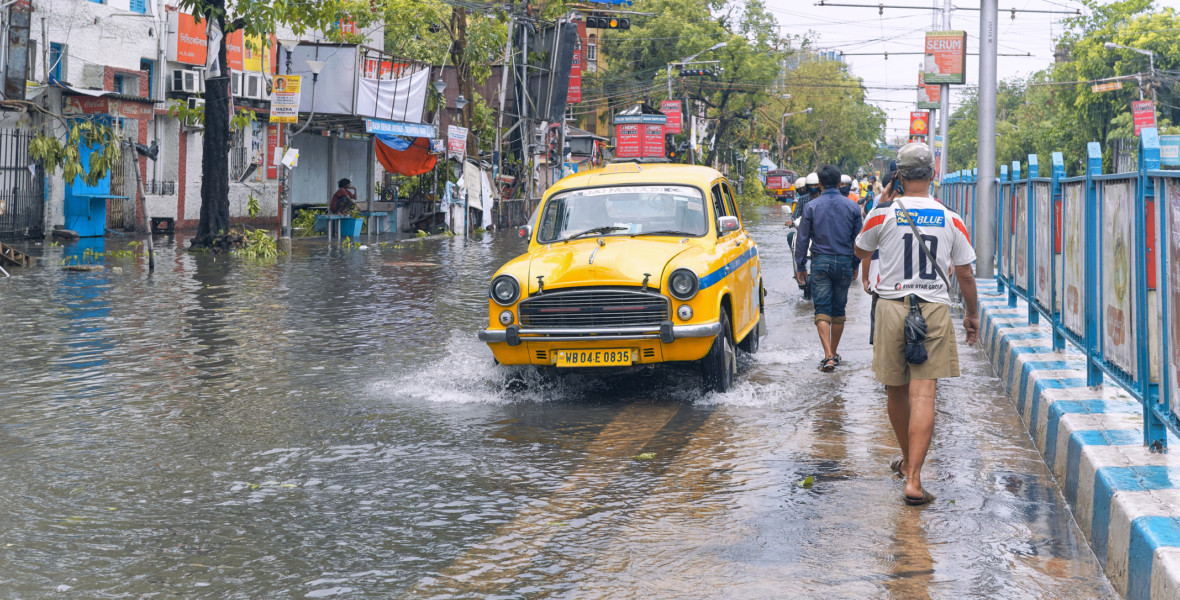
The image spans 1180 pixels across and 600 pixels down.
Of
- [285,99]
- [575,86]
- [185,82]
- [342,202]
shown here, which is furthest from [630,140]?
[285,99]

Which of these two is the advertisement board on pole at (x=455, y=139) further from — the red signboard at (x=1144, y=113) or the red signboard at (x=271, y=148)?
the red signboard at (x=1144, y=113)

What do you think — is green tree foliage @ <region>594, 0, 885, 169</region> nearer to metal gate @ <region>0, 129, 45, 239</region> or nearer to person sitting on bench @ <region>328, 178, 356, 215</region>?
person sitting on bench @ <region>328, 178, 356, 215</region>

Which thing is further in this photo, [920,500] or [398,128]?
[398,128]

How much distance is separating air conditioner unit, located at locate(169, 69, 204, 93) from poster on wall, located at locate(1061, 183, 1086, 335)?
26271mm

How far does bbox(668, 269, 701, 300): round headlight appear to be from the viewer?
863cm

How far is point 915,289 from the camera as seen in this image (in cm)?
630

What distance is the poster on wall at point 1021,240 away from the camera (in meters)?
11.2

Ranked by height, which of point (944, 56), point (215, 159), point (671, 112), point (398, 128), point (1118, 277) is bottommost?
point (1118, 277)

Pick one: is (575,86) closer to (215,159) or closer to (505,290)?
(215,159)

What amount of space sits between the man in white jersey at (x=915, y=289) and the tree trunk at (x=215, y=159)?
19.1 meters

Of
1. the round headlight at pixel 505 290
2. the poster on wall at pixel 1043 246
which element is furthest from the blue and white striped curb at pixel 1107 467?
the round headlight at pixel 505 290

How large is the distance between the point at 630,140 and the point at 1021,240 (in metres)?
43.3

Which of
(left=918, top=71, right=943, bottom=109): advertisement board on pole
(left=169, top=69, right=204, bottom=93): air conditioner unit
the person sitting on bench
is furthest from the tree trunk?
(left=918, top=71, right=943, bottom=109): advertisement board on pole

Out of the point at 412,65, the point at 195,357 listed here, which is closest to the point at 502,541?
the point at 195,357
